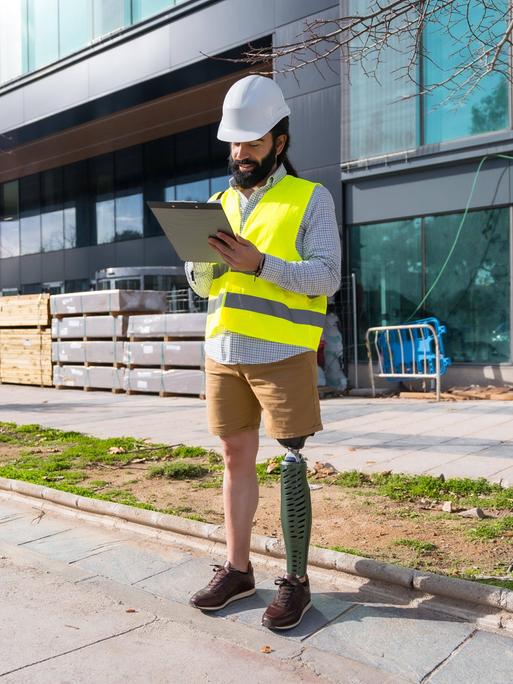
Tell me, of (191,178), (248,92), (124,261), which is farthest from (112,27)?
(248,92)

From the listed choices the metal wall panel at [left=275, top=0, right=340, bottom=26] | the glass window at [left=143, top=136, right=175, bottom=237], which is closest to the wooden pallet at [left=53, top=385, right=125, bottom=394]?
the glass window at [left=143, top=136, right=175, bottom=237]

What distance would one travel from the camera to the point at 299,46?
4.02 metres

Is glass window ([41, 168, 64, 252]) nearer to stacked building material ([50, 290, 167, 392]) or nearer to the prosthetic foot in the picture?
stacked building material ([50, 290, 167, 392])

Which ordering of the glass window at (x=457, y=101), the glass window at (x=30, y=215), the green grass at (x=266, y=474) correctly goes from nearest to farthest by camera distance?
the green grass at (x=266, y=474)
the glass window at (x=457, y=101)
the glass window at (x=30, y=215)

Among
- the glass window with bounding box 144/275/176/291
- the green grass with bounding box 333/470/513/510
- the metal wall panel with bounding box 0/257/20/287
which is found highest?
the metal wall panel with bounding box 0/257/20/287

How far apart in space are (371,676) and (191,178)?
66.3 ft

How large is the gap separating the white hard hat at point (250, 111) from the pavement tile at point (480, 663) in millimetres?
2208

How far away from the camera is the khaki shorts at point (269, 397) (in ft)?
9.85

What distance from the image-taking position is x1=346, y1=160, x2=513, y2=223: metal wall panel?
41.6 feet

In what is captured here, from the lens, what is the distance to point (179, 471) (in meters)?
5.80

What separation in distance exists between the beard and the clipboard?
1.31ft

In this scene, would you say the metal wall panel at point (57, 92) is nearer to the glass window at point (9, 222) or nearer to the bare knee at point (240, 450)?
the glass window at point (9, 222)

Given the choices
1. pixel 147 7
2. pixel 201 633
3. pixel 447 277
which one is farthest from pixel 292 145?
pixel 201 633

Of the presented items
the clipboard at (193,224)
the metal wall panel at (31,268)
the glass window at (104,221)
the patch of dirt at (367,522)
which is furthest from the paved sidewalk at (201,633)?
the metal wall panel at (31,268)
